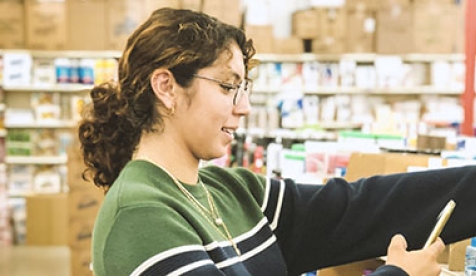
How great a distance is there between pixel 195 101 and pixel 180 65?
94 millimetres

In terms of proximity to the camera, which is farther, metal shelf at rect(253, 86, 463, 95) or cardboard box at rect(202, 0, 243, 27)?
metal shelf at rect(253, 86, 463, 95)

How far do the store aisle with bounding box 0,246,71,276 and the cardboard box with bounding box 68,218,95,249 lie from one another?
1456 millimetres

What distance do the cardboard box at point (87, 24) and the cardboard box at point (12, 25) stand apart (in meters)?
0.53

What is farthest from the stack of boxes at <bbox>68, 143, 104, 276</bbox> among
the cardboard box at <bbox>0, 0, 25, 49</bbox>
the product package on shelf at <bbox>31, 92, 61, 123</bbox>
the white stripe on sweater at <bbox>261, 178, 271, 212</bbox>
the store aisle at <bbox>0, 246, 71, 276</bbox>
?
the white stripe on sweater at <bbox>261, 178, 271, 212</bbox>

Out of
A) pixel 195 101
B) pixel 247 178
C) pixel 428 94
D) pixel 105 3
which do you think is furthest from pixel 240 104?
pixel 428 94

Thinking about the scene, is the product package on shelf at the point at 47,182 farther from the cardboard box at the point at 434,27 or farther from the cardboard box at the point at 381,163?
the cardboard box at the point at 381,163

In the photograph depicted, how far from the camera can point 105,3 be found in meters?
8.24

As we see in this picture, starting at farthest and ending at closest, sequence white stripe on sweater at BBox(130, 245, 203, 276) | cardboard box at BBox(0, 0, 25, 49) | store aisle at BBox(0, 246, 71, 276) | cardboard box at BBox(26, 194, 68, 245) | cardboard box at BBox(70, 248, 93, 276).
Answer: cardboard box at BBox(0, 0, 25, 49) < cardboard box at BBox(26, 194, 68, 245) < store aisle at BBox(0, 246, 71, 276) < cardboard box at BBox(70, 248, 93, 276) < white stripe on sweater at BBox(130, 245, 203, 276)

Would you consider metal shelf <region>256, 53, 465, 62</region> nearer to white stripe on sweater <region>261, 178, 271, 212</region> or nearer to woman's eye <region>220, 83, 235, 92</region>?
white stripe on sweater <region>261, 178, 271, 212</region>

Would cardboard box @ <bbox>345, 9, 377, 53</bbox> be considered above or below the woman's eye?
above

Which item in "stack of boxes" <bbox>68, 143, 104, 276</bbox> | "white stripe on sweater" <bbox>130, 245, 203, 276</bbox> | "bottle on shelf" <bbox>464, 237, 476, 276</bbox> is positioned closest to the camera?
"white stripe on sweater" <bbox>130, 245, 203, 276</bbox>

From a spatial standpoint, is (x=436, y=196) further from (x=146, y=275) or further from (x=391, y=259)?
(x=146, y=275)

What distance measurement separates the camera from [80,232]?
5.80 m

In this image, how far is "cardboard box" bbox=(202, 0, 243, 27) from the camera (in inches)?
324
